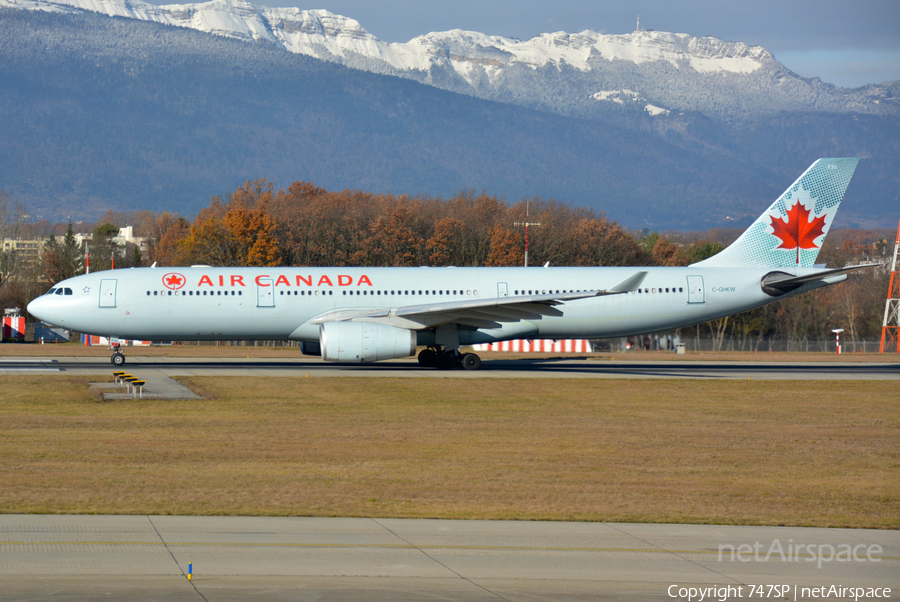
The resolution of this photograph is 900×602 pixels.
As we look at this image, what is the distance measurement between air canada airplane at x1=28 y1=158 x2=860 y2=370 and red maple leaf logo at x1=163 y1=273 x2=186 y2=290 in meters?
0.05

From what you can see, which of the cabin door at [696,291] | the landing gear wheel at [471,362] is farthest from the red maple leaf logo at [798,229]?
the landing gear wheel at [471,362]

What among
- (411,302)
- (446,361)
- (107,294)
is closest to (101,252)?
(107,294)

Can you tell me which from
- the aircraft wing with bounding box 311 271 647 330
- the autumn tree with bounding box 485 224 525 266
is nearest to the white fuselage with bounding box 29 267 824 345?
the aircraft wing with bounding box 311 271 647 330

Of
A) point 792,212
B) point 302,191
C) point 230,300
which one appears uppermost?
point 302,191

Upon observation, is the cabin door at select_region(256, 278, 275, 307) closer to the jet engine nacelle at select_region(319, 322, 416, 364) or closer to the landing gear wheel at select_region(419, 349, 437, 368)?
the jet engine nacelle at select_region(319, 322, 416, 364)

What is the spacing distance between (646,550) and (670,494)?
313 centimetres

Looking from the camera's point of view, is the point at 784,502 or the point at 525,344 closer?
the point at 784,502

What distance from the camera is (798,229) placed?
1464 inches

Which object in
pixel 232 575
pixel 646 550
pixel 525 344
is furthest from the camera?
pixel 525 344

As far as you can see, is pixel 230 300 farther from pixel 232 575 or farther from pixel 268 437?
pixel 232 575

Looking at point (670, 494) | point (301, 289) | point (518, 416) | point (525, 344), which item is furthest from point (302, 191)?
point (670, 494)

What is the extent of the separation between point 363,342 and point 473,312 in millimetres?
4003

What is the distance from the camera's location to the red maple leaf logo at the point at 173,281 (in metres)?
33.5

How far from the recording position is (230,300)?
110ft
